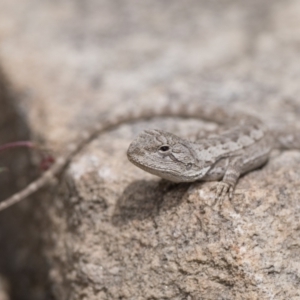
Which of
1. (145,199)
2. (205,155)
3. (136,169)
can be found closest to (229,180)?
(205,155)

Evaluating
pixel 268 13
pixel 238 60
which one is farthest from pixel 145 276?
pixel 268 13

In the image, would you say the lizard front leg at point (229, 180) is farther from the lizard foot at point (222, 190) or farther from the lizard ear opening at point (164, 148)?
the lizard ear opening at point (164, 148)

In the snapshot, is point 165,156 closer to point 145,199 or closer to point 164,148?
point 164,148

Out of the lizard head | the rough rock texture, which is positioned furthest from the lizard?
the rough rock texture

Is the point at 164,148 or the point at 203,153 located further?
the point at 203,153

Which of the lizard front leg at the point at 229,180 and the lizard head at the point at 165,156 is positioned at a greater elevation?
the lizard head at the point at 165,156

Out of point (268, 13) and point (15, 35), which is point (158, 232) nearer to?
point (15, 35)

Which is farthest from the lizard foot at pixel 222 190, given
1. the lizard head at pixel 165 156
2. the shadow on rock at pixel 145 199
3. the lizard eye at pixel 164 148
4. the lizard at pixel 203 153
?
the lizard eye at pixel 164 148
